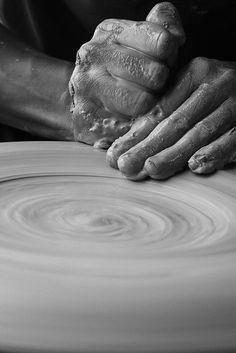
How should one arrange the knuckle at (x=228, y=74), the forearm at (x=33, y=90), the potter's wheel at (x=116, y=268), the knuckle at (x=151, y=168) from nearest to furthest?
the potter's wheel at (x=116, y=268), the knuckle at (x=151, y=168), the knuckle at (x=228, y=74), the forearm at (x=33, y=90)

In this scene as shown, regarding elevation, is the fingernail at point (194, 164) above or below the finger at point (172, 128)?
below

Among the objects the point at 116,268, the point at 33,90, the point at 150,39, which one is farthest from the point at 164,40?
the point at 116,268

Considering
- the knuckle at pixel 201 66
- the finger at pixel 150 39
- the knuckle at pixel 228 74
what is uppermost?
the finger at pixel 150 39

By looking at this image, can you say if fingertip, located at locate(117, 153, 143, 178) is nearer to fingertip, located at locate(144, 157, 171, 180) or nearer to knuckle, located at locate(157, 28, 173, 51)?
fingertip, located at locate(144, 157, 171, 180)

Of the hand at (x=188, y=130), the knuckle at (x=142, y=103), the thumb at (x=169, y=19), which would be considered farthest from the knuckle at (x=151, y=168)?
the thumb at (x=169, y=19)

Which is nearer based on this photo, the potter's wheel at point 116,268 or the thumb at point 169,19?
the potter's wheel at point 116,268

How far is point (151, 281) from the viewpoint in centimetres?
Answer: 66

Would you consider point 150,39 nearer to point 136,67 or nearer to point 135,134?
point 136,67

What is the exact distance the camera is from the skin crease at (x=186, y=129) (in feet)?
3.39

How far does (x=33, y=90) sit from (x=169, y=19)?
0.36 metres

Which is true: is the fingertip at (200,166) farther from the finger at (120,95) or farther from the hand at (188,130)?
the finger at (120,95)

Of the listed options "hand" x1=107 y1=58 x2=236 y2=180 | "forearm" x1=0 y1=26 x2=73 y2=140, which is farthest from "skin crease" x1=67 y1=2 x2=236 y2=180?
"forearm" x1=0 y1=26 x2=73 y2=140

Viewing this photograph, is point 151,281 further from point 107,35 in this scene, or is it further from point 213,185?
point 107,35

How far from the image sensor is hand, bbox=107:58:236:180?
1033 millimetres
